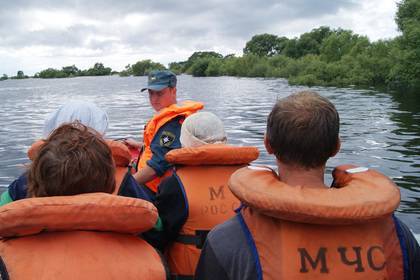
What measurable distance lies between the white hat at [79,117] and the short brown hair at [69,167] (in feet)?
3.94

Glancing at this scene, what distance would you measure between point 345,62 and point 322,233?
4531cm

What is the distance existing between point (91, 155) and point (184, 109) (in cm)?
216

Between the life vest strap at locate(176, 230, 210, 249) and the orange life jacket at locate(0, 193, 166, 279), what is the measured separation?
3.36 ft

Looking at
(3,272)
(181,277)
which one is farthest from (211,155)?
(3,272)

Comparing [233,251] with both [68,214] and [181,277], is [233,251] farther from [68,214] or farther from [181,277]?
[181,277]

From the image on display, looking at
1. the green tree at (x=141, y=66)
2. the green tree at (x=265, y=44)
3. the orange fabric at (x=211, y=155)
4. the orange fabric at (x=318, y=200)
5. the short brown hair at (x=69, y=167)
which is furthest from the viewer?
the green tree at (x=265, y=44)

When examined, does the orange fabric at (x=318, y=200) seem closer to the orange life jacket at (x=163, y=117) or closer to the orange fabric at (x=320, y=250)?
the orange fabric at (x=320, y=250)

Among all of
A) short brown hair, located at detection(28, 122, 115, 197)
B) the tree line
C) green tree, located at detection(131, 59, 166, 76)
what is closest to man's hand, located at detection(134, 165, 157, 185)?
short brown hair, located at detection(28, 122, 115, 197)

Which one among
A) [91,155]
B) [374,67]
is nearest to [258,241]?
[91,155]

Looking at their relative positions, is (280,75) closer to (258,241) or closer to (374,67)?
(374,67)

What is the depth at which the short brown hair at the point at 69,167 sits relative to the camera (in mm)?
1947

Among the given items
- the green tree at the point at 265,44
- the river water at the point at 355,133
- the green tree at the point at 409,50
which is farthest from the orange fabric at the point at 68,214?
the green tree at the point at 265,44

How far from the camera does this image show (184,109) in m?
4.11

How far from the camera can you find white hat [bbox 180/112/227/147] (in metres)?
3.18
